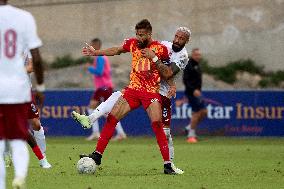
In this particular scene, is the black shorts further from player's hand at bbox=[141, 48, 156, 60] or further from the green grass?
player's hand at bbox=[141, 48, 156, 60]

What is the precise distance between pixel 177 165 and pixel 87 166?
2.64m

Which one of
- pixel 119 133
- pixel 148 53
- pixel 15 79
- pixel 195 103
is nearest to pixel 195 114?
pixel 195 103

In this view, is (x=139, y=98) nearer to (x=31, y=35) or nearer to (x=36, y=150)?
(x=36, y=150)

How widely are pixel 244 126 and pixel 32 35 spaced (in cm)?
1633

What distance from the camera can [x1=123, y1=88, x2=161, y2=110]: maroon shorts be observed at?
14508mm

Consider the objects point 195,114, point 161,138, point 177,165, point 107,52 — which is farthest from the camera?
point 195,114

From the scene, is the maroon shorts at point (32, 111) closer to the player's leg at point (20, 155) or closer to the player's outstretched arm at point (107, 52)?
the player's outstretched arm at point (107, 52)

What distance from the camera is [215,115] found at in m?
26.0

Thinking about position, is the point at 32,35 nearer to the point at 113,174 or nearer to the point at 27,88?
the point at 27,88

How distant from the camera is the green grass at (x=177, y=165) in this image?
12906mm

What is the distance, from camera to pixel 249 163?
17.0 m

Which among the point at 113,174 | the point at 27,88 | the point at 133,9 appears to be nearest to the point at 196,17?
the point at 133,9

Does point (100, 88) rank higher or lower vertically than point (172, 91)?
lower

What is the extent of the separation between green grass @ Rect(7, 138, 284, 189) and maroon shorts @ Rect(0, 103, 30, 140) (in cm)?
252
